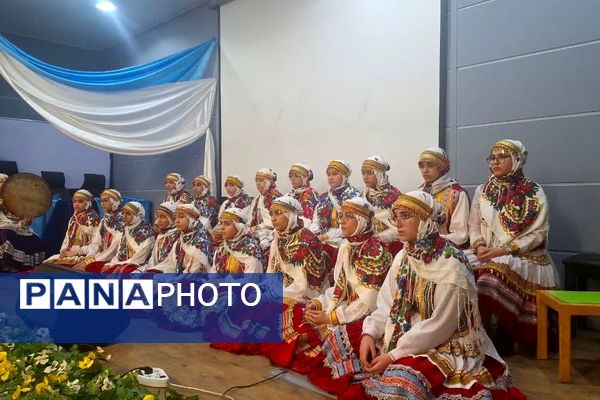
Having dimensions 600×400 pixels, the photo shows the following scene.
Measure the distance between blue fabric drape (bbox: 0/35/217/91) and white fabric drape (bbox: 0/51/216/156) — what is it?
0.18 feet

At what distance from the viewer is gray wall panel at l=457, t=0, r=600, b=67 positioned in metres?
3.43

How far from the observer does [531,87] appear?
3.65m

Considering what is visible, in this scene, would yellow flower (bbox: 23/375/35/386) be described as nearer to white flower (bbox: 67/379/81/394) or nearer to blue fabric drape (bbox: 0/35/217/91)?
white flower (bbox: 67/379/81/394)

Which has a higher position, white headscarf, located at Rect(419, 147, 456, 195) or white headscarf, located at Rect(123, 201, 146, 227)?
white headscarf, located at Rect(419, 147, 456, 195)

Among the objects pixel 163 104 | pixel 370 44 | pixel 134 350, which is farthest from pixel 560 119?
pixel 163 104

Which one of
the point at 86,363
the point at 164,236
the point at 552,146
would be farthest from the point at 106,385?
the point at 552,146

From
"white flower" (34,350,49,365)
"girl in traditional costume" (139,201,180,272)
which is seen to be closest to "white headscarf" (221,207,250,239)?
"girl in traditional costume" (139,201,180,272)

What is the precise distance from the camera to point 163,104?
5074 mm

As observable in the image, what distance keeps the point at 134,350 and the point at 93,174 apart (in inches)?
205

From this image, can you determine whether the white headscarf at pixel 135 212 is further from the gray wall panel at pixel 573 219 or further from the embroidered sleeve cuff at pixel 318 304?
the gray wall panel at pixel 573 219

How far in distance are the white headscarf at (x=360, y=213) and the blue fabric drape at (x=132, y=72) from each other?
297 centimetres

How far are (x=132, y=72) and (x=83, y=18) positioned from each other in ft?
8.46

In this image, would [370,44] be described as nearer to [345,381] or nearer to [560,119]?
[560,119]

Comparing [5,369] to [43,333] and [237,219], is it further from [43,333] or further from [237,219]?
[237,219]
